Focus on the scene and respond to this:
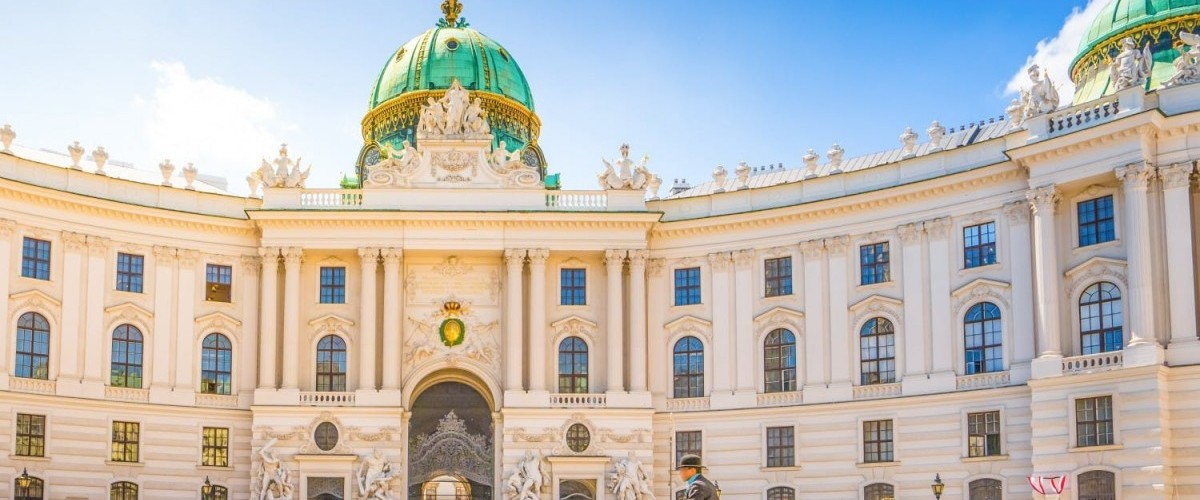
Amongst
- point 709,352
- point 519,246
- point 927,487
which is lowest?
point 927,487

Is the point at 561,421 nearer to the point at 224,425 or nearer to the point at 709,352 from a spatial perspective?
the point at 709,352

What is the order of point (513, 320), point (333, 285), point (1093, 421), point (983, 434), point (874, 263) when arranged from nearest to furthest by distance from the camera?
point (1093, 421) → point (983, 434) → point (874, 263) → point (513, 320) → point (333, 285)

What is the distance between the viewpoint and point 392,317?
2146 inches

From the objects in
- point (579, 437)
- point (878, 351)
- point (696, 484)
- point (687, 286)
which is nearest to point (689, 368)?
point (687, 286)

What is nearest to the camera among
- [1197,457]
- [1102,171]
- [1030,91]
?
[1197,457]

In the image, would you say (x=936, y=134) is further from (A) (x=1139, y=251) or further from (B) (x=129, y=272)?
(B) (x=129, y=272)

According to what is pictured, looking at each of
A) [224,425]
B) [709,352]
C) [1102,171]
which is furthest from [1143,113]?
[224,425]

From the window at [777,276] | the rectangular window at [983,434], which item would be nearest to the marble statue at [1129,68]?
the rectangular window at [983,434]

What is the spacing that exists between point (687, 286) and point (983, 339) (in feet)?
38.7

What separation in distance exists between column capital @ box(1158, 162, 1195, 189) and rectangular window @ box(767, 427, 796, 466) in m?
15.8

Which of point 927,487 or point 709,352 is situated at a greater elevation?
point 709,352

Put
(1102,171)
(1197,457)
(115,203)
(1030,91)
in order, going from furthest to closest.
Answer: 1. (115,203)
2. (1030,91)
3. (1102,171)
4. (1197,457)

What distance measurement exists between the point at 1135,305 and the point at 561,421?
20.5 m

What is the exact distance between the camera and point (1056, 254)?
46219 mm
